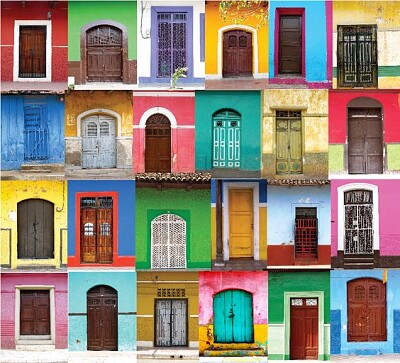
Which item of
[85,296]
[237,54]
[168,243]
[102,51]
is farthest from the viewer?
[237,54]

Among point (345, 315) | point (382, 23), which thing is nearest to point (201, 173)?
point (345, 315)

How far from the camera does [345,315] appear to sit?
1931 cm

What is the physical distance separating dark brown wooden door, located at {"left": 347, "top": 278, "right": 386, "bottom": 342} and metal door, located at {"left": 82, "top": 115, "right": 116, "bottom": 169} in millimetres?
7447

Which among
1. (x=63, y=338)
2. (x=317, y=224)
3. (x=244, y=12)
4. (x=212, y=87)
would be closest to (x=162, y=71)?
(x=212, y=87)

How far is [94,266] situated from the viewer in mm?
19156

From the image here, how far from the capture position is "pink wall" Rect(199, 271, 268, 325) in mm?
19266

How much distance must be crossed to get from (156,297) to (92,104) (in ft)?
18.1

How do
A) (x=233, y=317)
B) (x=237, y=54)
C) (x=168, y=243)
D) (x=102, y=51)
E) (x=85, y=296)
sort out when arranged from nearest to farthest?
(x=85, y=296) → (x=168, y=243) → (x=233, y=317) → (x=102, y=51) → (x=237, y=54)

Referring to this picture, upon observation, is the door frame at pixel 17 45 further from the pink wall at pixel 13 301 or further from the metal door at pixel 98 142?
the pink wall at pixel 13 301

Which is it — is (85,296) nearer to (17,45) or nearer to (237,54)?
(17,45)

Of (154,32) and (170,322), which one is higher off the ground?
(154,32)

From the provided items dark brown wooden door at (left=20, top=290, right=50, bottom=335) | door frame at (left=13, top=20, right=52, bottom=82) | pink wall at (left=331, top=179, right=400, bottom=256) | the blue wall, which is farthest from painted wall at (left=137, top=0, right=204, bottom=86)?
dark brown wooden door at (left=20, top=290, right=50, bottom=335)

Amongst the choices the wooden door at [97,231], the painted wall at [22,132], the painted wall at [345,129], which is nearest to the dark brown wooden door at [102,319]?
the wooden door at [97,231]

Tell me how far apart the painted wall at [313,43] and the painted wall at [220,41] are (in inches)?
7.5
